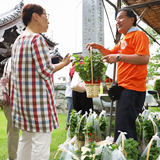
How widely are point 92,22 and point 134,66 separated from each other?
4.46 metres

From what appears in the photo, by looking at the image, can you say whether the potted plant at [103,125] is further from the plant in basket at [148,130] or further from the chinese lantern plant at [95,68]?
the chinese lantern plant at [95,68]

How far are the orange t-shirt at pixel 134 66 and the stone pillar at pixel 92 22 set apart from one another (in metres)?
3.98

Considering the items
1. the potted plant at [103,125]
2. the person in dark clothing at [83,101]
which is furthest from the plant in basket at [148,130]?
the person in dark clothing at [83,101]

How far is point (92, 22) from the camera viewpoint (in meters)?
6.07

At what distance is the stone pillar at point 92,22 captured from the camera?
6012 millimetres

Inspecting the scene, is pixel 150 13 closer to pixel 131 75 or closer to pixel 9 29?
pixel 131 75

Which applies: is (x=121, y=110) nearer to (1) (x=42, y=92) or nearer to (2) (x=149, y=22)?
(1) (x=42, y=92)

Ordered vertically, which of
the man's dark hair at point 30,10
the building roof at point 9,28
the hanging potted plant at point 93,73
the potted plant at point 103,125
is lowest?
the potted plant at point 103,125

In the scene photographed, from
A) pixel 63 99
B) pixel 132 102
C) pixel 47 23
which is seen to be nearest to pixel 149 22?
pixel 132 102

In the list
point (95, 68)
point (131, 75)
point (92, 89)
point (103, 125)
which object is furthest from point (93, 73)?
point (103, 125)

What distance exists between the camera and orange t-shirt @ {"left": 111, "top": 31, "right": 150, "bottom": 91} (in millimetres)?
1902

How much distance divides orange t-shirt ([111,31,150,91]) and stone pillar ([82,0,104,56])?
3.98m

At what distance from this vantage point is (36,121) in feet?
4.96

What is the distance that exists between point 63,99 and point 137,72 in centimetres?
586
